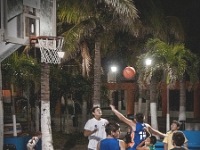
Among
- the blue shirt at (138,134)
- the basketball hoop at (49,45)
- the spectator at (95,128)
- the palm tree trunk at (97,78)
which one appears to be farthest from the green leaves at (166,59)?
the blue shirt at (138,134)

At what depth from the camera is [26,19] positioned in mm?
10266

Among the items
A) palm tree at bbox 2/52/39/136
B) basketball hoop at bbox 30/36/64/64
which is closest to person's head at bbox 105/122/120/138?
basketball hoop at bbox 30/36/64/64

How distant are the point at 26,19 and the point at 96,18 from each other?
206 inches

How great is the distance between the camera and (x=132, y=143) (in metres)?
8.53

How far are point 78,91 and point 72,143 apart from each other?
3864 millimetres

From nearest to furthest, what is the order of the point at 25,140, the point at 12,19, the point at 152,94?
the point at 12,19
the point at 25,140
the point at 152,94

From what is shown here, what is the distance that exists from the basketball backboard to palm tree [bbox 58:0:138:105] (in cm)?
262

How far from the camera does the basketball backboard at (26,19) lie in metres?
9.54

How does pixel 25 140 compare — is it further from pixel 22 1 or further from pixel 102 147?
pixel 102 147

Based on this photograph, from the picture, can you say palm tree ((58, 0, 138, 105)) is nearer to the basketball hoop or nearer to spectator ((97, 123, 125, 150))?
the basketball hoop

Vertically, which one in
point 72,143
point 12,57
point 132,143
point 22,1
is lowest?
point 72,143

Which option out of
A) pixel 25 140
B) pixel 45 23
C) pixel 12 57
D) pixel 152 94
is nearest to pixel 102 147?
pixel 45 23

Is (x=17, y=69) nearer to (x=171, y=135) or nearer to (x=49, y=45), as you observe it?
(x=49, y=45)

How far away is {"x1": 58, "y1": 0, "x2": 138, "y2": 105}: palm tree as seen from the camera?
43.7 feet
